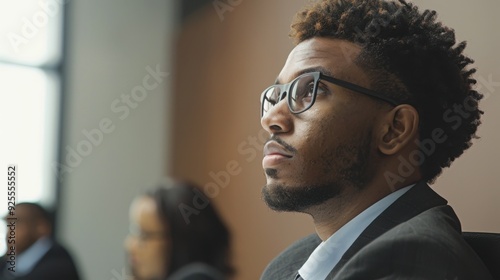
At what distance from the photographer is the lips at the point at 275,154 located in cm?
99

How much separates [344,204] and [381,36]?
241 millimetres

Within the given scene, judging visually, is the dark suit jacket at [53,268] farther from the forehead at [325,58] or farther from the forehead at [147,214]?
the forehead at [325,58]

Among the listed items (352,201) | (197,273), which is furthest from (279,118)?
(197,273)

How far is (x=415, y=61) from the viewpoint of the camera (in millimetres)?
1001

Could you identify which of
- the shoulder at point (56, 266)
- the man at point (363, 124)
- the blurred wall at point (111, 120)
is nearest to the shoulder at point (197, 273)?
the shoulder at point (56, 266)

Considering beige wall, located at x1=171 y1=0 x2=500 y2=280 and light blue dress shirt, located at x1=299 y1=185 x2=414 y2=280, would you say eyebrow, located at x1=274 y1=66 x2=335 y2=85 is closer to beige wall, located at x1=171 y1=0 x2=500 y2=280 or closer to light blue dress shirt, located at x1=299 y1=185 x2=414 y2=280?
light blue dress shirt, located at x1=299 y1=185 x2=414 y2=280

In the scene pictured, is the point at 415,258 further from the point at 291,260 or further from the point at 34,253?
the point at 34,253

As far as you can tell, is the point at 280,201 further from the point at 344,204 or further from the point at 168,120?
the point at 168,120

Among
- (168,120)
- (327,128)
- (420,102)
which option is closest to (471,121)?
(420,102)

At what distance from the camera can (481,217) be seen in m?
1.23

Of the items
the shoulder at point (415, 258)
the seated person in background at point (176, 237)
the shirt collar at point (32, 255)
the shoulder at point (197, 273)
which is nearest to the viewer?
the shoulder at point (415, 258)

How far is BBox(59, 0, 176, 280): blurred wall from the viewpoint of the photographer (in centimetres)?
297

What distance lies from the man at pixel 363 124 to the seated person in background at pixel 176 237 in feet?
2.83

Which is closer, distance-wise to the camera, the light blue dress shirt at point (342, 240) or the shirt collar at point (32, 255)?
the light blue dress shirt at point (342, 240)
